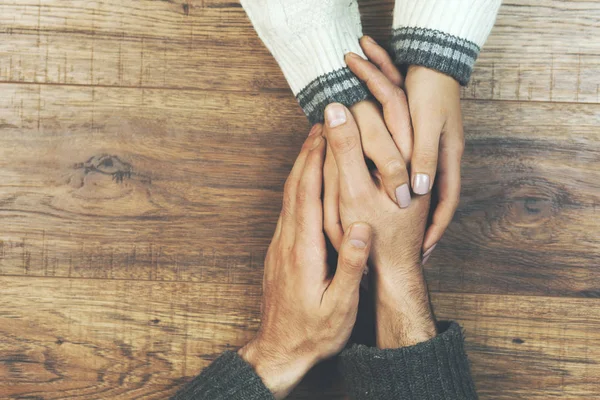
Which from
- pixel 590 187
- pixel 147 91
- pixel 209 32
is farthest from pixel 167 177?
pixel 590 187

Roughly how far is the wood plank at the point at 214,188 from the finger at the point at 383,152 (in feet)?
0.52

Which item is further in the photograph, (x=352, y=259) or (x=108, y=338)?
(x=108, y=338)

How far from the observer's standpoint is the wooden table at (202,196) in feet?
3.06

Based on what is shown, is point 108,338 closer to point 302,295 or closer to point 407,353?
point 302,295

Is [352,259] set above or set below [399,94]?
below

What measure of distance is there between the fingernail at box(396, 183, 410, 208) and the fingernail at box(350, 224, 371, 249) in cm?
6

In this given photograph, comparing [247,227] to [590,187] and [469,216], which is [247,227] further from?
[590,187]

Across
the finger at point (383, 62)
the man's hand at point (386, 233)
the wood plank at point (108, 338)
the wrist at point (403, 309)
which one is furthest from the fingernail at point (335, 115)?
the wood plank at point (108, 338)

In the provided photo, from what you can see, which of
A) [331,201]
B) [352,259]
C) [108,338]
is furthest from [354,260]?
[108,338]

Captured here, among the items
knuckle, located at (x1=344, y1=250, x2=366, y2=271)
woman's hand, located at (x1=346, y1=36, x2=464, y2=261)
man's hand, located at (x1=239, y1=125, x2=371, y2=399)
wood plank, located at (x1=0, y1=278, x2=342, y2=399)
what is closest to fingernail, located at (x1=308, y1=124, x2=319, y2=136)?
man's hand, located at (x1=239, y1=125, x2=371, y2=399)

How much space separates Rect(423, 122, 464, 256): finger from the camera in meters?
0.82

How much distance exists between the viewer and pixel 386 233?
2.70 feet

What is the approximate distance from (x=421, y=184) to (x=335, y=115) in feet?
0.53

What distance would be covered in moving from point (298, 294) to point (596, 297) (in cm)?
53
